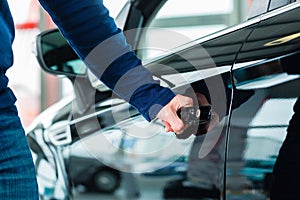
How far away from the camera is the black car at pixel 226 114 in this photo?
122 centimetres

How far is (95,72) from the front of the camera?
1312 millimetres

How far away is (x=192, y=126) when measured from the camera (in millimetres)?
1220

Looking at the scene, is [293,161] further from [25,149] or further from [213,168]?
[25,149]

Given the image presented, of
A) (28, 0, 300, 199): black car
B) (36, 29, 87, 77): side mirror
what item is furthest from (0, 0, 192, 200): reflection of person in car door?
(36, 29, 87, 77): side mirror

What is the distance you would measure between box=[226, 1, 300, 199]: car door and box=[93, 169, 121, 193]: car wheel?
17.8 inches

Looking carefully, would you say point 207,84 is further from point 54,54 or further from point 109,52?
point 54,54

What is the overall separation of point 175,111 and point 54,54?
1.00 meters

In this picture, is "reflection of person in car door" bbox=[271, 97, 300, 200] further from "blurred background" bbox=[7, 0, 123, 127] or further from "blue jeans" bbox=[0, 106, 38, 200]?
"blurred background" bbox=[7, 0, 123, 127]

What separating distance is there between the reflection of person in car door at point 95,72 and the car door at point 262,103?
0.53ft

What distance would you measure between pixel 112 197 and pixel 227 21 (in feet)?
16.7

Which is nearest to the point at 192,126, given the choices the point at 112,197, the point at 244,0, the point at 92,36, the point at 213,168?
the point at 213,168

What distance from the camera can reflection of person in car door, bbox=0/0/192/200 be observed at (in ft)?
3.52

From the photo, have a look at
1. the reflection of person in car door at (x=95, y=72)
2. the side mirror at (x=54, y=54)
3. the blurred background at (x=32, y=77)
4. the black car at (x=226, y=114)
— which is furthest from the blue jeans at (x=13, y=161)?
the blurred background at (x=32, y=77)

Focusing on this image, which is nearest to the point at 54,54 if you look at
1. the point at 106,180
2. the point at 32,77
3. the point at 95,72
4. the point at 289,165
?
the point at 106,180
